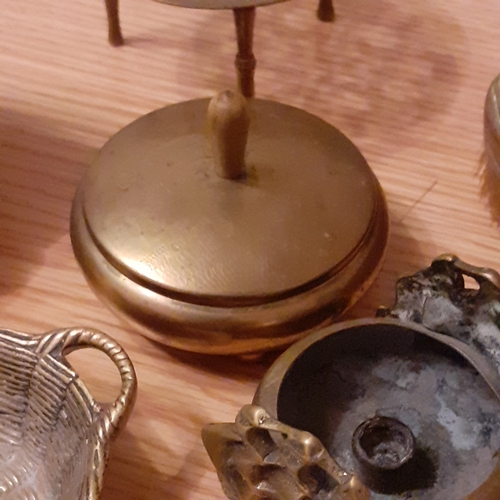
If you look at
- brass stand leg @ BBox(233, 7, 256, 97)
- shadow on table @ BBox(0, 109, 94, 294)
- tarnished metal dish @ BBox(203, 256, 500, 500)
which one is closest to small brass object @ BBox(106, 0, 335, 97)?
brass stand leg @ BBox(233, 7, 256, 97)

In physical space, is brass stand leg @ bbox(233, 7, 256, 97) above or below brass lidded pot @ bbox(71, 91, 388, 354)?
above

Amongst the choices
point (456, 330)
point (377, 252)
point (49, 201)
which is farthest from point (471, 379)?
point (49, 201)

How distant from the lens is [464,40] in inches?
44.5

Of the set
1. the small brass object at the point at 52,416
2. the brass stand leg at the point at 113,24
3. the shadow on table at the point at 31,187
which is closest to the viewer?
the small brass object at the point at 52,416

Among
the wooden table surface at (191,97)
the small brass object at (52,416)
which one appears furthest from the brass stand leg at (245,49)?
the small brass object at (52,416)

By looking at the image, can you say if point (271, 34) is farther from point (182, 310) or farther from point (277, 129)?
point (182, 310)

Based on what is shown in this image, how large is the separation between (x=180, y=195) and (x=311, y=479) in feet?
1.07

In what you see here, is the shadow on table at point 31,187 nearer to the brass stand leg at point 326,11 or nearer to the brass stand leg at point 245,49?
the brass stand leg at point 245,49

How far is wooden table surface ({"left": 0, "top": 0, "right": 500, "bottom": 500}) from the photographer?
28.0 inches

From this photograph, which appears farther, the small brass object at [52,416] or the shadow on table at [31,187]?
the shadow on table at [31,187]

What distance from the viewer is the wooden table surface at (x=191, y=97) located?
712mm

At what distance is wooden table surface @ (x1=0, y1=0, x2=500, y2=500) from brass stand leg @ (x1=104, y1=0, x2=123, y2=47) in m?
0.02

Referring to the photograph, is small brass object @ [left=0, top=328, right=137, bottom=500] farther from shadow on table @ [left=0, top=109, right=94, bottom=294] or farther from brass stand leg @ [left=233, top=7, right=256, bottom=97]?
brass stand leg @ [left=233, top=7, right=256, bottom=97]

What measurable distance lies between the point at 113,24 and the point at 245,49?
0.34 meters
